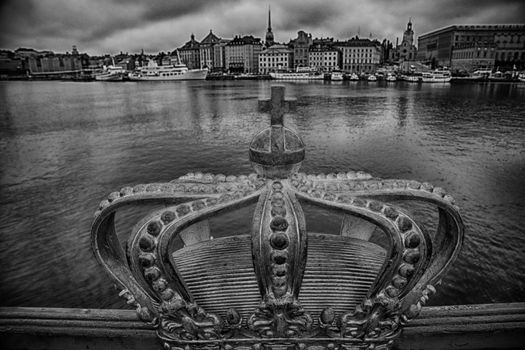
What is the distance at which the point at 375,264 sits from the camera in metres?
2.71

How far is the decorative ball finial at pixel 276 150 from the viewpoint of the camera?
7.22ft

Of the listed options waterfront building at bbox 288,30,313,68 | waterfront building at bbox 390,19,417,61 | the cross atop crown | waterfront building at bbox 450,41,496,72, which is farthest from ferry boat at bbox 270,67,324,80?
the cross atop crown

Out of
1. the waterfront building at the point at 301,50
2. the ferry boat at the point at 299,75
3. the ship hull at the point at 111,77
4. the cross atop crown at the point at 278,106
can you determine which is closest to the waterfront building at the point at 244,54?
the waterfront building at the point at 301,50

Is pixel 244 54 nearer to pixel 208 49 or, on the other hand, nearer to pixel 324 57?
pixel 208 49

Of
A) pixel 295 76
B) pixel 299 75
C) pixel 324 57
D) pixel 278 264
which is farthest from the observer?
pixel 324 57

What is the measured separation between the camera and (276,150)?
2.21 meters

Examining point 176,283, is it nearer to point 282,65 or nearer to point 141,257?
point 141,257

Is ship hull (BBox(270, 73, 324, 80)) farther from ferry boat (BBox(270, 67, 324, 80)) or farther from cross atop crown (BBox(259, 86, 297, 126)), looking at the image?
cross atop crown (BBox(259, 86, 297, 126))

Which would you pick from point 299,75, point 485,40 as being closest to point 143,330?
point 299,75

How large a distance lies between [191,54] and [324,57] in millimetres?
64329

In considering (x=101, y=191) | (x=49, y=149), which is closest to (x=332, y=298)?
(x=101, y=191)

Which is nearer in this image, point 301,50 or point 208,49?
point 301,50

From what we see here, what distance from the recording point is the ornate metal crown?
208cm

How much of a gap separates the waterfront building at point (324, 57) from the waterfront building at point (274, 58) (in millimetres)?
7550
